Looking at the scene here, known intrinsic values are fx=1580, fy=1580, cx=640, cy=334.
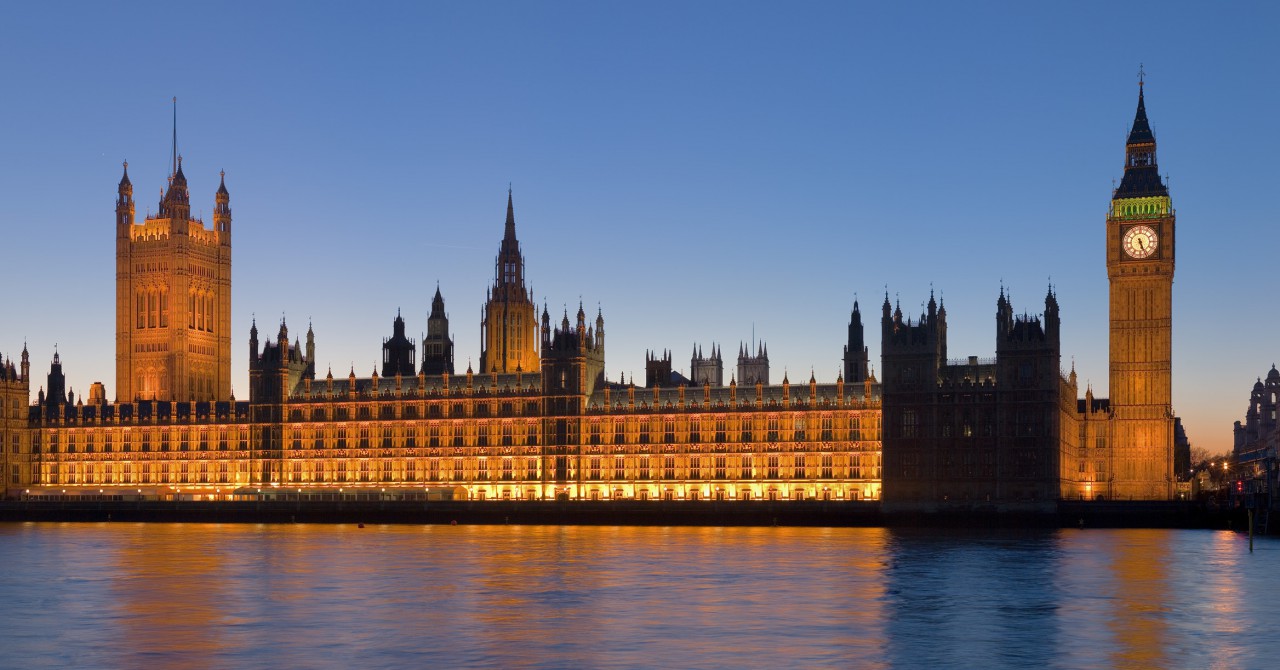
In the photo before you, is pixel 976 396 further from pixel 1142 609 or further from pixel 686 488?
pixel 1142 609

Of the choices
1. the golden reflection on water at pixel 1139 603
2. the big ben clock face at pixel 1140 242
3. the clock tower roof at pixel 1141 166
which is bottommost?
the golden reflection on water at pixel 1139 603

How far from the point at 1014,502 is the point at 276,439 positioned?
80.3 meters

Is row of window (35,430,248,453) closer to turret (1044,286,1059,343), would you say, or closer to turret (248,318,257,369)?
turret (248,318,257,369)

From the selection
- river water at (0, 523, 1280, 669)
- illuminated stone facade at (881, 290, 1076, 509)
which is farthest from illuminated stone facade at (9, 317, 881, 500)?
river water at (0, 523, 1280, 669)

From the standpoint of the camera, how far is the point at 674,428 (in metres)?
159

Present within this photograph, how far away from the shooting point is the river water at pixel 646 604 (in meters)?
51.7

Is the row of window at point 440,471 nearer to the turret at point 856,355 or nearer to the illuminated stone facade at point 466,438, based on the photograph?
the illuminated stone facade at point 466,438

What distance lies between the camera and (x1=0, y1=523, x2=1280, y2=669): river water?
51.7 meters

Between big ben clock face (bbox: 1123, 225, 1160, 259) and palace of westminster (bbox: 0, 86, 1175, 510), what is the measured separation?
0.21m

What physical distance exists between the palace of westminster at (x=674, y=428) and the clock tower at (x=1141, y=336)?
211mm

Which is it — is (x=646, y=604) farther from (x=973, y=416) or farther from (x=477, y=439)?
(x=477, y=439)

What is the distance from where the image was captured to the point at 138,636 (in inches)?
2191

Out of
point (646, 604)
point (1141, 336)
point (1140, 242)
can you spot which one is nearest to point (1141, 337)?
point (1141, 336)

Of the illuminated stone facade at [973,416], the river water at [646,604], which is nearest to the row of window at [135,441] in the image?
the river water at [646,604]
